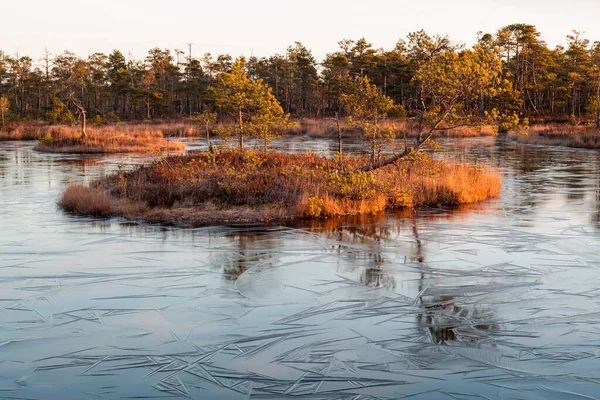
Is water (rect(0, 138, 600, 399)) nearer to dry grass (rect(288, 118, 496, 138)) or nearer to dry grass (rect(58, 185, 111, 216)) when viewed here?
dry grass (rect(58, 185, 111, 216))

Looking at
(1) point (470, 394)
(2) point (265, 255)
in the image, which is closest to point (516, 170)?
(2) point (265, 255)

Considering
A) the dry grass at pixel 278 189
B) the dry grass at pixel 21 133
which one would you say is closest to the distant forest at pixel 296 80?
the dry grass at pixel 21 133

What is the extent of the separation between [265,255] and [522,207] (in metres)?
8.64

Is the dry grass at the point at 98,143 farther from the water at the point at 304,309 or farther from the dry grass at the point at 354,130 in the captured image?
the water at the point at 304,309

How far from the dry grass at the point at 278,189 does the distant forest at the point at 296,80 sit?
5325 centimetres

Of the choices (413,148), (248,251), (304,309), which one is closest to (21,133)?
(413,148)

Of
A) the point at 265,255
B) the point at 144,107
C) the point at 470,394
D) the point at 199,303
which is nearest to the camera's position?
the point at 470,394

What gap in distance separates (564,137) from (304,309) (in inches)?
1635

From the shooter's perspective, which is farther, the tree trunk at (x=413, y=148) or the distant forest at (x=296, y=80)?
the distant forest at (x=296, y=80)

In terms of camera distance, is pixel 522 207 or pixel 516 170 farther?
pixel 516 170

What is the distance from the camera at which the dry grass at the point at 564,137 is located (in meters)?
41.0

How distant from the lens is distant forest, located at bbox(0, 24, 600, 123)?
7588cm

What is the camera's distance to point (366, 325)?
7.59 meters

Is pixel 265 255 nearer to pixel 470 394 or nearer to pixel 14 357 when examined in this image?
pixel 14 357
